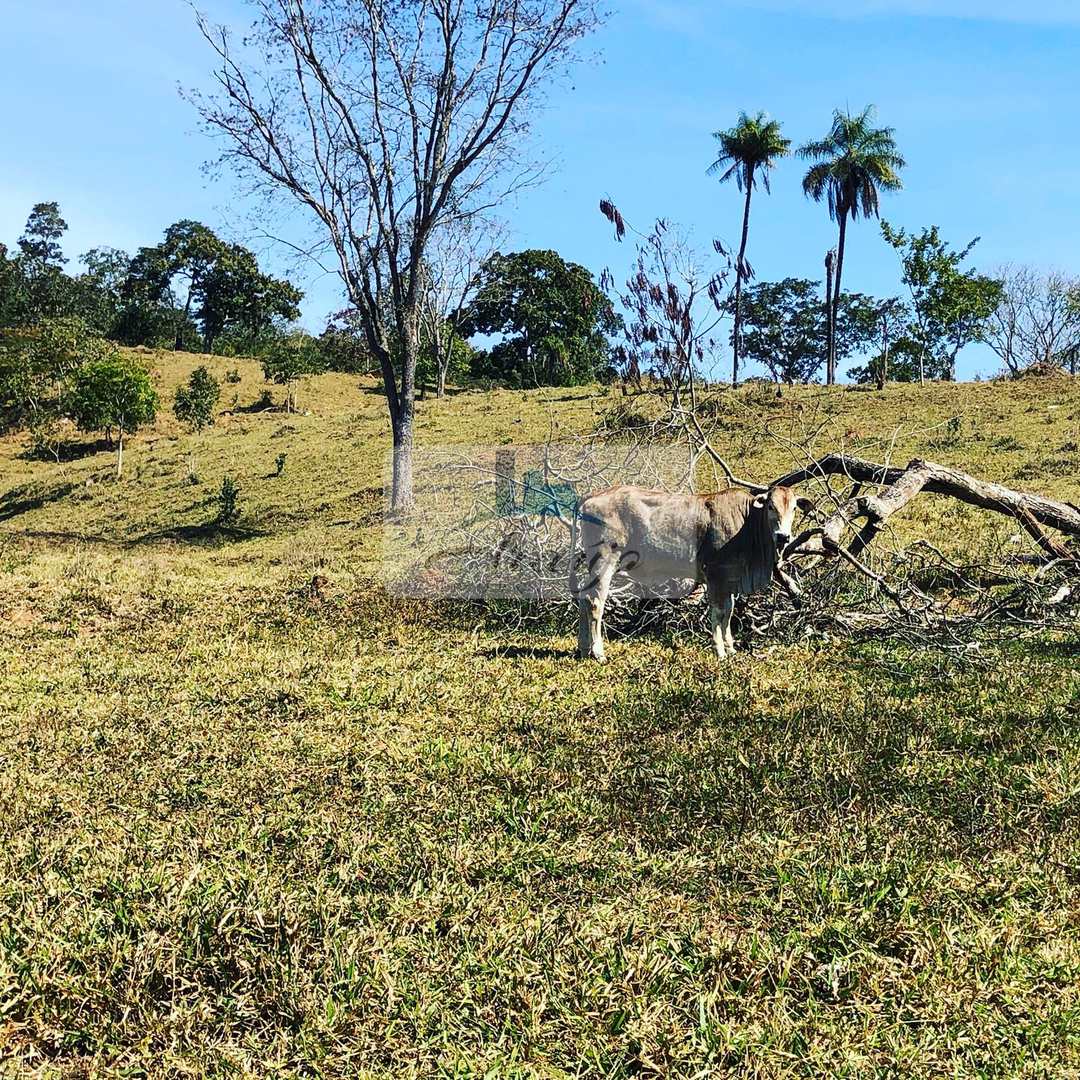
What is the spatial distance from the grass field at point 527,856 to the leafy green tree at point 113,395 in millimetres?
30902

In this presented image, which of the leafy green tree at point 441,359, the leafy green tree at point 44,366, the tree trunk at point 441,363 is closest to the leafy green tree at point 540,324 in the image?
the leafy green tree at point 441,359

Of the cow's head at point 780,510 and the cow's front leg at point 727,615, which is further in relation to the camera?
the cow's front leg at point 727,615

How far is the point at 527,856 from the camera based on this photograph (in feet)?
14.7

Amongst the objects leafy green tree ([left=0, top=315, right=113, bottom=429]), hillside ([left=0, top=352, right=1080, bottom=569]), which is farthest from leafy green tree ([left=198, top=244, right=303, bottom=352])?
hillside ([left=0, top=352, right=1080, bottom=569])

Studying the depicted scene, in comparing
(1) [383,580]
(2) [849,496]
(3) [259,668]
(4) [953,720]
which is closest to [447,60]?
(1) [383,580]

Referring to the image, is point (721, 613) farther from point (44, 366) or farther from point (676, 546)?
point (44, 366)

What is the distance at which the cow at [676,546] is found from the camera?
8344 millimetres

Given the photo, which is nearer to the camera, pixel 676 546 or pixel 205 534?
pixel 676 546

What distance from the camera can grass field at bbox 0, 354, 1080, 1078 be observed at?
10.6 ft

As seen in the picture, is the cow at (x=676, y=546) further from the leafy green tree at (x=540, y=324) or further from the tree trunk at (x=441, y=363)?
the leafy green tree at (x=540, y=324)

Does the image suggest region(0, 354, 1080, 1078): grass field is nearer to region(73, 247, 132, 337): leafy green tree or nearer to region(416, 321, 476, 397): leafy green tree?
region(416, 321, 476, 397): leafy green tree

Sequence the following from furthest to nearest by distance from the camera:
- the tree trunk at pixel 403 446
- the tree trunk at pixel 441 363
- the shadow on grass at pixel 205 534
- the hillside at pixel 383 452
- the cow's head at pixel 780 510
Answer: the tree trunk at pixel 441 363
the tree trunk at pixel 403 446
the shadow on grass at pixel 205 534
the hillside at pixel 383 452
the cow's head at pixel 780 510

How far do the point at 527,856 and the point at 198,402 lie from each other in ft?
130

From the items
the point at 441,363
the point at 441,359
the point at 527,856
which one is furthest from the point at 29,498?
the point at 527,856
